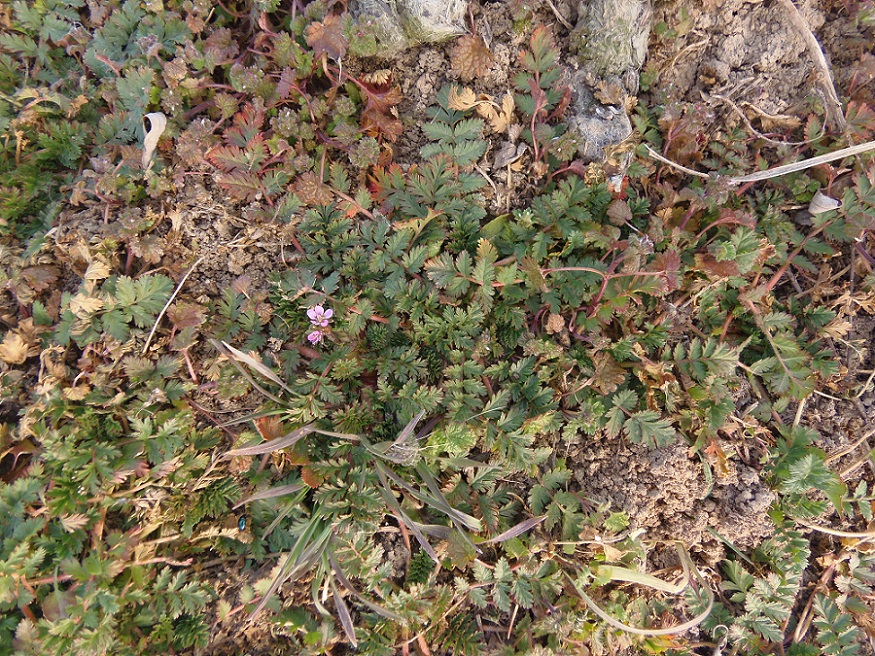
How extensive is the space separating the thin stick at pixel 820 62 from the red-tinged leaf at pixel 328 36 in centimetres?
271

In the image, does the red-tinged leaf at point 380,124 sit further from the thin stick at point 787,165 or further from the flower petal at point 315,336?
the thin stick at point 787,165

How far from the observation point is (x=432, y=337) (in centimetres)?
292

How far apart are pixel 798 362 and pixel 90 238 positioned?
13.3 feet

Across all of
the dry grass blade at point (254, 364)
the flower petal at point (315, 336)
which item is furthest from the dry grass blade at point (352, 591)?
the flower petal at point (315, 336)

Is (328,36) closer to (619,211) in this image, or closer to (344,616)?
(619,211)

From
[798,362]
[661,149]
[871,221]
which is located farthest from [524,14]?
[798,362]

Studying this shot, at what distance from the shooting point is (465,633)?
278 centimetres

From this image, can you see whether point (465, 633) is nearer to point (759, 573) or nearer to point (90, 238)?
point (759, 573)

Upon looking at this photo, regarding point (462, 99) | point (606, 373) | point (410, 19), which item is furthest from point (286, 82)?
point (606, 373)

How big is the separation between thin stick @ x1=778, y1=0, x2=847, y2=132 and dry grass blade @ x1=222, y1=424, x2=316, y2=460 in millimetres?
3684

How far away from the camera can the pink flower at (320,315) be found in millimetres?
2848

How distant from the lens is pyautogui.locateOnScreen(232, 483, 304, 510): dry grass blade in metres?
2.76

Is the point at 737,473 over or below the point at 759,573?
over

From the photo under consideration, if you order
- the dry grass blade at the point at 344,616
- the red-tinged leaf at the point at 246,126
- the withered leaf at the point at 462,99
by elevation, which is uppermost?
the withered leaf at the point at 462,99
